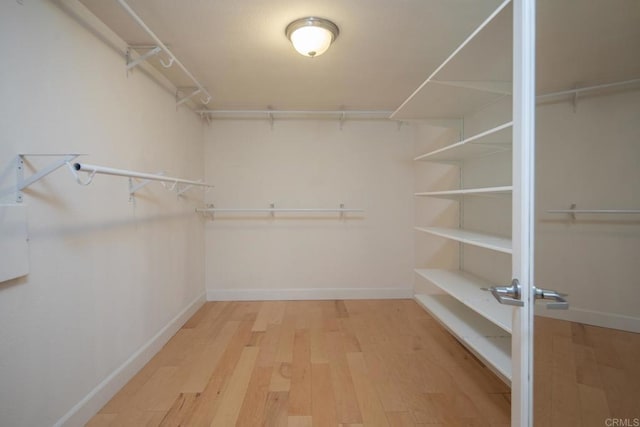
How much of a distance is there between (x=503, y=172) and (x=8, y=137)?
8.08 feet

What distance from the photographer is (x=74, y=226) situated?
1355 millimetres

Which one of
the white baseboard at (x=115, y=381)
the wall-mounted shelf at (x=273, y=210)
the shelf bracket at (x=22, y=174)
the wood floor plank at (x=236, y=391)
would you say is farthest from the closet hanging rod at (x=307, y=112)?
the wood floor plank at (x=236, y=391)

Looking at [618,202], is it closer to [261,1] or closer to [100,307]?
[261,1]

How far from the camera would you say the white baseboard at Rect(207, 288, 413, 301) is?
3.14 meters

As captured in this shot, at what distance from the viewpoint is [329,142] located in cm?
317

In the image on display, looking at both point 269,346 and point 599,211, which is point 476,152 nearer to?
point 599,211

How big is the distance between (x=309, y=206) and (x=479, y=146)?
6.20 feet

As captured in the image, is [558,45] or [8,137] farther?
[8,137]

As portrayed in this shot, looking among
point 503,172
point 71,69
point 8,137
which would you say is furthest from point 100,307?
point 503,172

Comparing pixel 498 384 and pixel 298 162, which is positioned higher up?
pixel 298 162

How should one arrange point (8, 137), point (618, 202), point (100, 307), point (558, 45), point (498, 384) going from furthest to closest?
point (498, 384) < point (100, 307) < point (8, 137) < point (558, 45) < point (618, 202)

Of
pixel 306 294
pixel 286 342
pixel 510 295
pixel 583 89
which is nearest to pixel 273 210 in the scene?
pixel 306 294

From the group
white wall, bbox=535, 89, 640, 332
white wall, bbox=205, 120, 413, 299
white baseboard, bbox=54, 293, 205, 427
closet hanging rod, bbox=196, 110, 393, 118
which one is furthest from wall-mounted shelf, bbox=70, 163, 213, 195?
white wall, bbox=535, 89, 640, 332

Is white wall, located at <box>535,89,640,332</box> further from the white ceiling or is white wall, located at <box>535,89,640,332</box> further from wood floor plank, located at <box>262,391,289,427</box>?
wood floor plank, located at <box>262,391,289,427</box>
